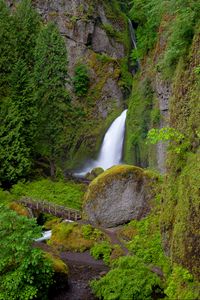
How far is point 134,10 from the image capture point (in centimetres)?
3341

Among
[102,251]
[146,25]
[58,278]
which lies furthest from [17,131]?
[146,25]

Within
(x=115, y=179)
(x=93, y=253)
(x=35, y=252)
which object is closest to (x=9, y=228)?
(x=35, y=252)

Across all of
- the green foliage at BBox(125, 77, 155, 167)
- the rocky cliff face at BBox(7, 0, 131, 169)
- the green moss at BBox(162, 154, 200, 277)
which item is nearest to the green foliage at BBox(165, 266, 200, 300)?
the green moss at BBox(162, 154, 200, 277)

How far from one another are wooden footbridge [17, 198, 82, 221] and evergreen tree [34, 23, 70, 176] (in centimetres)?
559

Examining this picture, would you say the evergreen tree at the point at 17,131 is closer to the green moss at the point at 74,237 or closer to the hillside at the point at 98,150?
the hillside at the point at 98,150

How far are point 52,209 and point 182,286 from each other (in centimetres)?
1225

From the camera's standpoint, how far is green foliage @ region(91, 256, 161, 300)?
11312mm

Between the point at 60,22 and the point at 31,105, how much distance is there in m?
17.5

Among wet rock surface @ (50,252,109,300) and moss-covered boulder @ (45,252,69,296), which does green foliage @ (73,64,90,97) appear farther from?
moss-covered boulder @ (45,252,69,296)

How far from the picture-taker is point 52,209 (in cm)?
2059

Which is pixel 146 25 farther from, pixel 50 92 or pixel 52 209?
pixel 52 209

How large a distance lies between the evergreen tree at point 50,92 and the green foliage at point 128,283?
1459 cm

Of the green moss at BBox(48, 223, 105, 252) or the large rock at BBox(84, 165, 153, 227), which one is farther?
the large rock at BBox(84, 165, 153, 227)

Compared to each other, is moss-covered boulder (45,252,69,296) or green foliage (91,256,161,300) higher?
green foliage (91,256,161,300)
